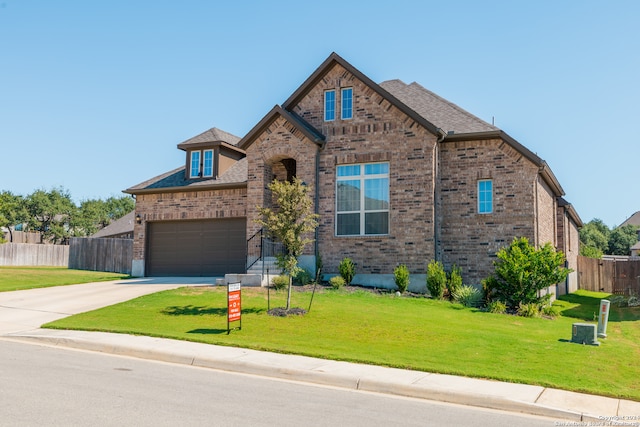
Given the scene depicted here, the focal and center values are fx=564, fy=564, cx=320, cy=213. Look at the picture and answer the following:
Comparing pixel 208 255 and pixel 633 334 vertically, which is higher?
pixel 208 255

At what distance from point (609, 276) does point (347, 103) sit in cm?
2036

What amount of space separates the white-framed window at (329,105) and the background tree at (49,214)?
176ft

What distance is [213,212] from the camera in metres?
25.6

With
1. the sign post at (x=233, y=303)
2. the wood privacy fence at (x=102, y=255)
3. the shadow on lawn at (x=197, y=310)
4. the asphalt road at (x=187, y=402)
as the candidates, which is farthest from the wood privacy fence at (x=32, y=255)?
the asphalt road at (x=187, y=402)

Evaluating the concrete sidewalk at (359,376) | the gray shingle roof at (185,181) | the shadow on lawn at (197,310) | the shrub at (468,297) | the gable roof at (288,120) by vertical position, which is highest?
the gable roof at (288,120)

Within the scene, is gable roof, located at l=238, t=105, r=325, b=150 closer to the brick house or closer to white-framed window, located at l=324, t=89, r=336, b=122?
the brick house

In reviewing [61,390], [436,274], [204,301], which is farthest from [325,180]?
[61,390]

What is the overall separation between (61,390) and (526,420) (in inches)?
244

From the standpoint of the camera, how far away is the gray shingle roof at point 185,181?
25.6m

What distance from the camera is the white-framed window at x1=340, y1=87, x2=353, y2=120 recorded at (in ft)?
72.2

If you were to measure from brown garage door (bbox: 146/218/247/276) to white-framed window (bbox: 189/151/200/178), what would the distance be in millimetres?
2349

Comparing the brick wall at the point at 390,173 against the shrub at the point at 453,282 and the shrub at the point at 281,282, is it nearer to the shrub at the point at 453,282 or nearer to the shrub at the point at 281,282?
the shrub at the point at 453,282

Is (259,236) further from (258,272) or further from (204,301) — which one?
(204,301)

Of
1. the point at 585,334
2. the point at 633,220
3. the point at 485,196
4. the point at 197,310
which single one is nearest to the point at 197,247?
the point at 197,310
